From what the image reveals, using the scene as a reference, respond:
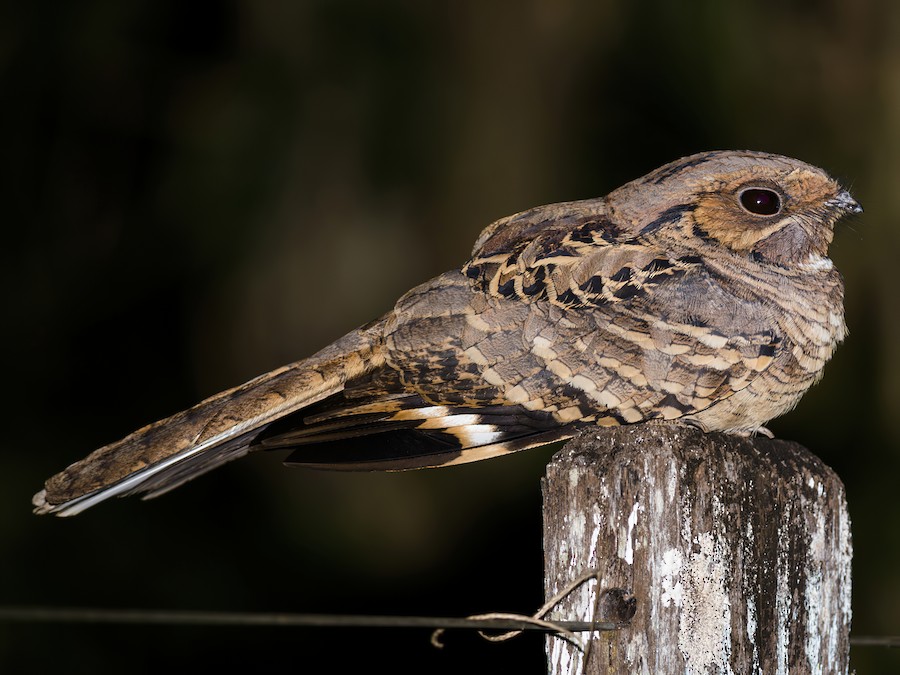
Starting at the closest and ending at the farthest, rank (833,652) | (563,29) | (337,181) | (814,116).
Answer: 1. (833,652)
2. (814,116)
3. (563,29)
4. (337,181)

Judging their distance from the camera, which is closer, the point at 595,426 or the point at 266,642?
the point at 595,426

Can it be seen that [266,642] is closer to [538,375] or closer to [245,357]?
[245,357]

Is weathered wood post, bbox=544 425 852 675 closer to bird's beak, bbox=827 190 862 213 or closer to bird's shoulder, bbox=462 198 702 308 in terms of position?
bird's shoulder, bbox=462 198 702 308

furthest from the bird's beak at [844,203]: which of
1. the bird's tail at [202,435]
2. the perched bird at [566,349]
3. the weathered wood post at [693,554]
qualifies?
the bird's tail at [202,435]

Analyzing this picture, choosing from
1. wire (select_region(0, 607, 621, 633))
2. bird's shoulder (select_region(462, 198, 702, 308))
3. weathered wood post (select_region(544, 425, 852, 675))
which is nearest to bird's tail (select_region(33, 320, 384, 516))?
bird's shoulder (select_region(462, 198, 702, 308))

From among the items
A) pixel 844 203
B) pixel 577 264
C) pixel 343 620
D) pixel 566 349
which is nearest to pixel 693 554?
pixel 343 620

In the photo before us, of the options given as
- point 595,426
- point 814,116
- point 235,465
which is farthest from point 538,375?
point 235,465

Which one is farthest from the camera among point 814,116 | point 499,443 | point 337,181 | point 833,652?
point 337,181
